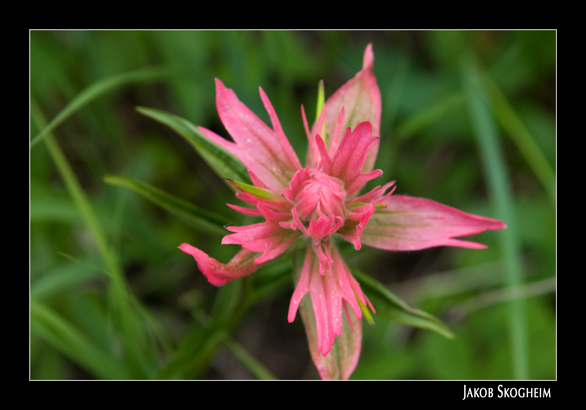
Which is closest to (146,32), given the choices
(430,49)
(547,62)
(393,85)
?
(393,85)

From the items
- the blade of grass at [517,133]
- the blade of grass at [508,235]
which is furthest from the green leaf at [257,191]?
the blade of grass at [517,133]

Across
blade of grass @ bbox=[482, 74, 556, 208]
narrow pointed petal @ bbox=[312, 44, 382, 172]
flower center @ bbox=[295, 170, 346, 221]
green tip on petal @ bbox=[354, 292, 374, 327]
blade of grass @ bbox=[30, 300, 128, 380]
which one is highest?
blade of grass @ bbox=[482, 74, 556, 208]

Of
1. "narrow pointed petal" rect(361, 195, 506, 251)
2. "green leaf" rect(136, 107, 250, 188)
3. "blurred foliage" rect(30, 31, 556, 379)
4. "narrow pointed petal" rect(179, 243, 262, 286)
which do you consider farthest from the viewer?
"blurred foliage" rect(30, 31, 556, 379)

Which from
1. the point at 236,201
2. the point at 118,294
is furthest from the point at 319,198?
the point at 236,201

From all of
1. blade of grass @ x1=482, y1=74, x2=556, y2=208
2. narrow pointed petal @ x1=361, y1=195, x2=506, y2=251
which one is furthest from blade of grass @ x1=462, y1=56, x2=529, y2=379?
narrow pointed petal @ x1=361, y1=195, x2=506, y2=251

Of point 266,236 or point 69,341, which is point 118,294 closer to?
point 69,341

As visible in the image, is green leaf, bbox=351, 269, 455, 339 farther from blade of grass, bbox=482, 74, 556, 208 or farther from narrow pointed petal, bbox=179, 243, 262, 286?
blade of grass, bbox=482, 74, 556, 208

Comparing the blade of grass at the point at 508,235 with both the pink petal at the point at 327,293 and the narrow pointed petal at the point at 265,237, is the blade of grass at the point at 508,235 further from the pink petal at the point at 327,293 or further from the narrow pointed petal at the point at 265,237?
the narrow pointed petal at the point at 265,237
